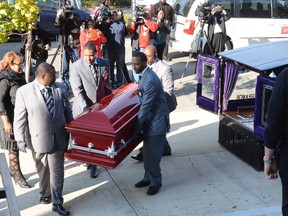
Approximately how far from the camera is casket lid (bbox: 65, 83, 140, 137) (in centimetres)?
480

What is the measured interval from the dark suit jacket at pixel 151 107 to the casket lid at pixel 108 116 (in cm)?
12

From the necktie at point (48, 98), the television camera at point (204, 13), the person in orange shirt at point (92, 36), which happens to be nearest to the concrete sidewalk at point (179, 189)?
the necktie at point (48, 98)

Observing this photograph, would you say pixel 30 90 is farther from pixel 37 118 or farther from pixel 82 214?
pixel 82 214

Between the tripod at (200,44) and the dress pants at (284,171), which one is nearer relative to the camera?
the dress pants at (284,171)

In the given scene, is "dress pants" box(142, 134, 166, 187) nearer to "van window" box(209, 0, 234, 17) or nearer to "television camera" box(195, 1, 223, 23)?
"television camera" box(195, 1, 223, 23)

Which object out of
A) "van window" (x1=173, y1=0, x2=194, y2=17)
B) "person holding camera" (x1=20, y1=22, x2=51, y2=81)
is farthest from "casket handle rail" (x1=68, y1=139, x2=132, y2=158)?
"van window" (x1=173, y1=0, x2=194, y2=17)

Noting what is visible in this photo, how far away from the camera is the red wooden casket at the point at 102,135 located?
4.79 m

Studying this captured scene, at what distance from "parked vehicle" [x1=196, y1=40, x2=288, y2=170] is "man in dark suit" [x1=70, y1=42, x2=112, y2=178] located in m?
1.64

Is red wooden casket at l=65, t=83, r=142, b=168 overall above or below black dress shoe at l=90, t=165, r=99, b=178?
above

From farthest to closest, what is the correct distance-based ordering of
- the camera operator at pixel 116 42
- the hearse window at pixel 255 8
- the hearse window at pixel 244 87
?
the hearse window at pixel 255 8 < the camera operator at pixel 116 42 < the hearse window at pixel 244 87

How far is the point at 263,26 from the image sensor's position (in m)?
12.0

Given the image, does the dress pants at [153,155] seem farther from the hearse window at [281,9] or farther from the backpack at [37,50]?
the hearse window at [281,9]

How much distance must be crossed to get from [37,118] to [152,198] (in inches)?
61.4

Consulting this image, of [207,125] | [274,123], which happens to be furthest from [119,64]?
[274,123]
